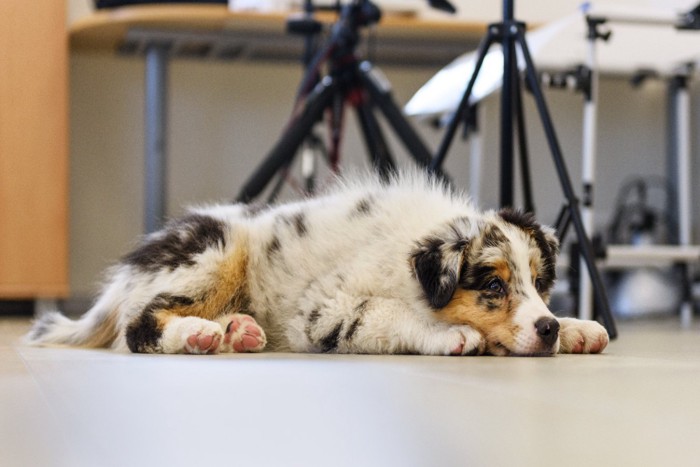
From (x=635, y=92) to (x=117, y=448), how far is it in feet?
17.1

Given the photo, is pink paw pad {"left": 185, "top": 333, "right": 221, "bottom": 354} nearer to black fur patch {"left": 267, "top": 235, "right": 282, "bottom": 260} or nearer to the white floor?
the white floor

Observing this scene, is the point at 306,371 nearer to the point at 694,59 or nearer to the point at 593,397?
the point at 593,397

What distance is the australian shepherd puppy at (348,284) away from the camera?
6.91ft

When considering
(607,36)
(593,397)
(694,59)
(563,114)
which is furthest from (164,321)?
(563,114)

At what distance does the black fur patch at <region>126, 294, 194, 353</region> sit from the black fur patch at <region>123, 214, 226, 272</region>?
0.28 ft

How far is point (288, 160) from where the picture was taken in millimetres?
3615

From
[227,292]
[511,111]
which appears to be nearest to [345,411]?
[227,292]

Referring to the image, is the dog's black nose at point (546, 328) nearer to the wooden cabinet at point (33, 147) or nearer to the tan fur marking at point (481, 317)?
the tan fur marking at point (481, 317)

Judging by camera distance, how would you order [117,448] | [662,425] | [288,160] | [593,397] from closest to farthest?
[117,448] → [662,425] → [593,397] → [288,160]

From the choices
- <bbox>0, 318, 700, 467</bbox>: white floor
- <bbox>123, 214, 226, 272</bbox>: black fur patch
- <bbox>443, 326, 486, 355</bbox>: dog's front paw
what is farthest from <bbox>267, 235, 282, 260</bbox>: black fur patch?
<bbox>443, 326, 486, 355</bbox>: dog's front paw

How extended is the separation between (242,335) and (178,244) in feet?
0.90

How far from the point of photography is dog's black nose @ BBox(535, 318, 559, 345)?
205 centimetres

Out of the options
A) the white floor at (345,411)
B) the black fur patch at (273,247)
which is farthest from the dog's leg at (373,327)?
the black fur patch at (273,247)

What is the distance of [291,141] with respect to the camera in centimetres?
356
